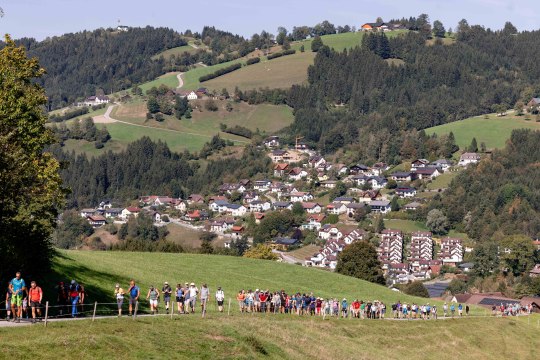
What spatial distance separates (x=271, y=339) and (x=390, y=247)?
138 m

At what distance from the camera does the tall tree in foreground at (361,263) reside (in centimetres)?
9662

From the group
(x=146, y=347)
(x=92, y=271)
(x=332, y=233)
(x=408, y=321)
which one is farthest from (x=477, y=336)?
(x=332, y=233)

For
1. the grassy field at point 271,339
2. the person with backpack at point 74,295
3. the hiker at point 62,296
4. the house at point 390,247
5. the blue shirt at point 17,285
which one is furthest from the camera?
the house at point 390,247

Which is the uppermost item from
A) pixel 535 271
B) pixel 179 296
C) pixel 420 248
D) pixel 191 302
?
pixel 179 296

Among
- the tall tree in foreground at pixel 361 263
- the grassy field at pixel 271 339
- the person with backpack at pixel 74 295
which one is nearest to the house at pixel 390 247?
the tall tree in foreground at pixel 361 263

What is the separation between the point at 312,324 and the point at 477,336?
52.5ft

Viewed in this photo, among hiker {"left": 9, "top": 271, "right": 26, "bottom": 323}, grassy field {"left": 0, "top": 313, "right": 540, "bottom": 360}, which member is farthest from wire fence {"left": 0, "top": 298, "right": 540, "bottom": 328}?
grassy field {"left": 0, "top": 313, "right": 540, "bottom": 360}

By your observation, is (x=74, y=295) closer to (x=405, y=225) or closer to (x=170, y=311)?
(x=170, y=311)

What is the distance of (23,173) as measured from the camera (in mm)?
42062

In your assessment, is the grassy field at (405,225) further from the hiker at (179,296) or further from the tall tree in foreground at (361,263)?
the hiker at (179,296)

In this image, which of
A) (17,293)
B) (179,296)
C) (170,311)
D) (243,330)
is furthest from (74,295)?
(170,311)

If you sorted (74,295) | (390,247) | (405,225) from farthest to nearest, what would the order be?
1. (405,225)
2. (390,247)
3. (74,295)

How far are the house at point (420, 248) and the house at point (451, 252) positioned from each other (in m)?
2.36

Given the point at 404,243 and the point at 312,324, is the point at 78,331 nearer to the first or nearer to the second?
the point at 312,324
